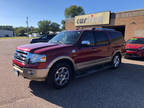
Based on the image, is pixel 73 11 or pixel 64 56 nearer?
pixel 64 56

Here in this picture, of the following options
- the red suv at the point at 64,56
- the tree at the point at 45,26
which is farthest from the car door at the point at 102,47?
the tree at the point at 45,26

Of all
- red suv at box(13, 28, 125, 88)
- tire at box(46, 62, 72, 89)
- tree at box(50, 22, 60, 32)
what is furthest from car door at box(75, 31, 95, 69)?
tree at box(50, 22, 60, 32)

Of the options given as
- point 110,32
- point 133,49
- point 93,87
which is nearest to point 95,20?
point 133,49

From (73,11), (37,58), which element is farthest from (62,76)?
(73,11)

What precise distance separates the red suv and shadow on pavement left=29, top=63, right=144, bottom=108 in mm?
407

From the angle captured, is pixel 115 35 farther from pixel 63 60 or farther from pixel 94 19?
pixel 94 19

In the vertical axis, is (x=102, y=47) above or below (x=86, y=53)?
above

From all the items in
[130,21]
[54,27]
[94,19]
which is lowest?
[130,21]

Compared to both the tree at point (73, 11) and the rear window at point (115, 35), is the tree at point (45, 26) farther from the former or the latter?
the rear window at point (115, 35)

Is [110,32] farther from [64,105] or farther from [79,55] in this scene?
[64,105]

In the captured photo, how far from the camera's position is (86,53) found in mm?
4145

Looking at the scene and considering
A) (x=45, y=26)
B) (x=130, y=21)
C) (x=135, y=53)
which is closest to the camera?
(x=135, y=53)

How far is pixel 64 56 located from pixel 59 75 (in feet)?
2.20

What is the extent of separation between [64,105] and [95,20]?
1576 cm
